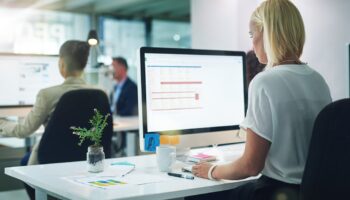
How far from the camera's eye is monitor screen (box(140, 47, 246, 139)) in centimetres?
193

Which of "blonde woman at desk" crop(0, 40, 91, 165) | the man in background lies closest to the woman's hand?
"blonde woman at desk" crop(0, 40, 91, 165)

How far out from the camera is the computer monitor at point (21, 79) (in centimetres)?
344

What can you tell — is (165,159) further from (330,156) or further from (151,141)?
(330,156)

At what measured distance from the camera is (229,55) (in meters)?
2.20

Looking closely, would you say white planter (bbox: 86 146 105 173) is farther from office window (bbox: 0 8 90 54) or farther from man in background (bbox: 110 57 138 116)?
office window (bbox: 0 8 90 54)

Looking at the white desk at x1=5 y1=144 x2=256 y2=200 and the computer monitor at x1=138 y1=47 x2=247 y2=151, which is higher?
the computer monitor at x1=138 y1=47 x2=247 y2=151

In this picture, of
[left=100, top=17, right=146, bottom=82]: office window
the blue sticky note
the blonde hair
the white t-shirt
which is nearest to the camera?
the white t-shirt

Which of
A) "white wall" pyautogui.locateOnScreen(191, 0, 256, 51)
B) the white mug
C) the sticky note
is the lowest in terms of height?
the white mug

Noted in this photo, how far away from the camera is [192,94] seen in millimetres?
2049

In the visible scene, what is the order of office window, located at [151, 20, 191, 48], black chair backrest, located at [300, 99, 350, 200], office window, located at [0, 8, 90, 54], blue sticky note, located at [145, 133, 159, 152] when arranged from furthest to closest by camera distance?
1. office window, located at [151, 20, 191, 48]
2. office window, located at [0, 8, 90, 54]
3. blue sticky note, located at [145, 133, 159, 152]
4. black chair backrest, located at [300, 99, 350, 200]

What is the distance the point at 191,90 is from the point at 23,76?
74.3 inches

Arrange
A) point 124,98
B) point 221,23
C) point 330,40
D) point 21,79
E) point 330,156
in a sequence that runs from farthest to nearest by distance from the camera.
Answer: point 124,98
point 221,23
point 21,79
point 330,40
point 330,156

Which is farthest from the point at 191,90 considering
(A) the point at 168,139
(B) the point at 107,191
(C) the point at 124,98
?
(C) the point at 124,98

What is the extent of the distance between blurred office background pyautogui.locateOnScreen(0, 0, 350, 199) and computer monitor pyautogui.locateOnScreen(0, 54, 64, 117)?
116mm
